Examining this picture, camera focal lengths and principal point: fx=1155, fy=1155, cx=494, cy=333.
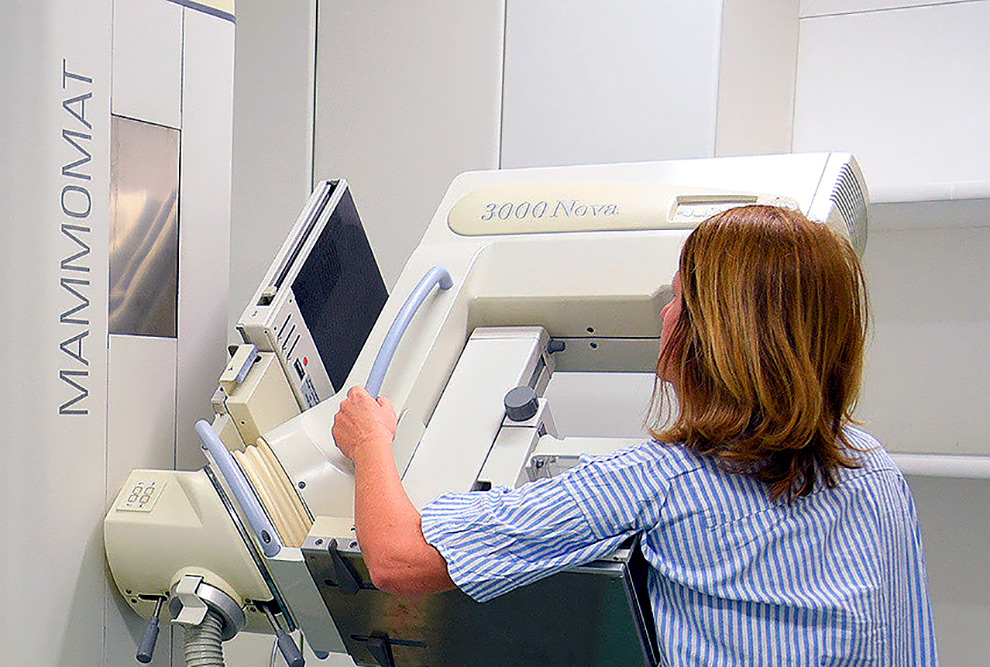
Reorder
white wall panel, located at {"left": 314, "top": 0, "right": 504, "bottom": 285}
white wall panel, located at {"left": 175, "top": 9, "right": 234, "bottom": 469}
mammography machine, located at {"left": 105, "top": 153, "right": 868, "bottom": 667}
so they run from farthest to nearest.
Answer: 1. white wall panel, located at {"left": 314, "top": 0, "right": 504, "bottom": 285}
2. white wall panel, located at {"left": 175, "top": 9, "right": 234, "bottom": 469}
3. mammography machine, located at {"left": 105, "top": 153, "right": 868, "bottom": 667}

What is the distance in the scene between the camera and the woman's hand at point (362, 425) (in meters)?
1.21

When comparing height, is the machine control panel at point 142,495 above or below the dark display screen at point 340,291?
below

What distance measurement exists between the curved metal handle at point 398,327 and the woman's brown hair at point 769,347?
371 mm

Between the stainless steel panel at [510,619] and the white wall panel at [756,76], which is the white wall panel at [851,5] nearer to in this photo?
the white wall panel at [756,76]

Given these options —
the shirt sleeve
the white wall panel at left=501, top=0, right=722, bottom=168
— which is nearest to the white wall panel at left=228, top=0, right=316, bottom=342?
the white wall panel at left=501, top=0, right=722, bottom=168

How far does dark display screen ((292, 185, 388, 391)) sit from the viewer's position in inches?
56.3

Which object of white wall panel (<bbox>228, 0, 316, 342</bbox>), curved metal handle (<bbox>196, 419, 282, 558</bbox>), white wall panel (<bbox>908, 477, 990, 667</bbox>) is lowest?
white wall panel (<bbox>908, 477, 990, 667</bbox>)

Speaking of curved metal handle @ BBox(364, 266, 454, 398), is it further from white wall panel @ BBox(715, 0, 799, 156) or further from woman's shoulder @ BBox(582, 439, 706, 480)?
white wall panel @ BBox(715, 0, 799, 156)

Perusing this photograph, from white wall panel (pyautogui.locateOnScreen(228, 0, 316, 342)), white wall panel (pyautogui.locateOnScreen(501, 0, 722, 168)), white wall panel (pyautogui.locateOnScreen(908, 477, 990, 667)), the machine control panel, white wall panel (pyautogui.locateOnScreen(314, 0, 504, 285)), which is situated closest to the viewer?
the machine control panel

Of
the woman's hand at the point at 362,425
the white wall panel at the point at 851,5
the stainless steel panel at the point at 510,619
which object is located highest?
the white wall panel at the point at 851,5

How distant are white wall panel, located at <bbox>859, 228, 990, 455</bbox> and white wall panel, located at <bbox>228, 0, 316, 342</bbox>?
3.81 feet

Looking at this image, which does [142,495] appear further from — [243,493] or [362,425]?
[362,425]

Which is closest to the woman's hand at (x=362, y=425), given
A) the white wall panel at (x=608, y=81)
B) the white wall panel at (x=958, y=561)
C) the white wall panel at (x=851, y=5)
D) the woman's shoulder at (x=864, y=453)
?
the woman's shoulder at (x=864, y=453)

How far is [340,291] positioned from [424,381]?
0.72 ft
